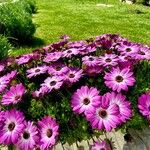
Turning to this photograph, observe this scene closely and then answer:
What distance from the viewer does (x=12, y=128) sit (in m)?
3.16

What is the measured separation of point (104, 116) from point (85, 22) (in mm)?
19832

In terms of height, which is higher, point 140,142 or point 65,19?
point 140,142

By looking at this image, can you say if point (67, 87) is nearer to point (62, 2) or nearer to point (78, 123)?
point (78, 123)

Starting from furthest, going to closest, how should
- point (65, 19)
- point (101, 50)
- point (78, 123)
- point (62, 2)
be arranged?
point (62, 2), point (65, 19), point (101, 50), point (78, 123)

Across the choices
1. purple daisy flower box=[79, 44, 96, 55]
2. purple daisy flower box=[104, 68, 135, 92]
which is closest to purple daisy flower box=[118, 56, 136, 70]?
purple daisy flower box=[104, 68, 135, 92]

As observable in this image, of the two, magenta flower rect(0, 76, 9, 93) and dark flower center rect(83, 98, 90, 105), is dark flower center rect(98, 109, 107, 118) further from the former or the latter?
magenta flower rect(0, 76, 9, 93)

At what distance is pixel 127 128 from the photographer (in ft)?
11.8

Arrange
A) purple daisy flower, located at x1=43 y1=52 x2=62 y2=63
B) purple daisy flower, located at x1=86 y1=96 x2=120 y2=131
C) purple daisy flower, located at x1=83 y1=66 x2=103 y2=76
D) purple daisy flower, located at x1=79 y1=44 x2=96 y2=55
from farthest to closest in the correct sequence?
purple daisy flower, located at x1=79 y1=44 x2=96 y2=55 < purple daisy flower, located at x1=43 y1=52 x2=62 y2=63 < purple daisy flower, located at x1=83 y1=66 x2=103 y2=76 < purple daisy flower, located at x1=86 y1=96 x2=120 y2=131

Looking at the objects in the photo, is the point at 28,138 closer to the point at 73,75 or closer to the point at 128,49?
the point at 73,75

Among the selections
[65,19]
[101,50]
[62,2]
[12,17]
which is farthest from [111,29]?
[101,50]

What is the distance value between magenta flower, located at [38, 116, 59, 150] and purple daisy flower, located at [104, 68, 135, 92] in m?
0.47

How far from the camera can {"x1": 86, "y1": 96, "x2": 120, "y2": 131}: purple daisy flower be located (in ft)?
9.70

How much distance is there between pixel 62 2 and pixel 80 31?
12.8 metres

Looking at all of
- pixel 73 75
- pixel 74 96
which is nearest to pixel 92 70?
pixel 73 75
